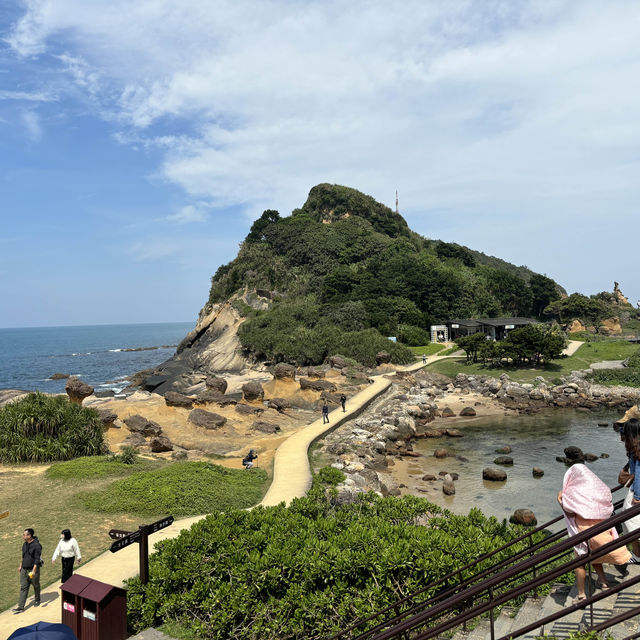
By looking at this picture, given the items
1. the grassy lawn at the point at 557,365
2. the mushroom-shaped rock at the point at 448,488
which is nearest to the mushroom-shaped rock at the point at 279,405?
the mushroom-shaped rock at the point at 448,488

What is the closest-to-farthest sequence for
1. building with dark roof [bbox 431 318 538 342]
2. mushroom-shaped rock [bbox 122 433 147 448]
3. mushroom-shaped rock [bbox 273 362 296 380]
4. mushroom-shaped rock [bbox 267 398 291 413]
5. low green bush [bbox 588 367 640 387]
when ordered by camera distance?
mushroom-shaped rock [bbox 122 433 147 448], mushroom-shaped rock [bbox 267 398 291 413], mushroom-shaped rock [bbox 273 362 296 380], low green bush [bbox 588 367 640 387], building with dark roof [bbox 431 318 538 342]

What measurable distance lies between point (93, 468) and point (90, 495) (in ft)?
8.71

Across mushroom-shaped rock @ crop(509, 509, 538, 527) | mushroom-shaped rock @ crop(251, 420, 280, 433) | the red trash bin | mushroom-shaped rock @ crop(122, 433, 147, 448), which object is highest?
the red trash bin

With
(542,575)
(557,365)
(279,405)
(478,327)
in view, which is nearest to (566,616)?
(542,575)

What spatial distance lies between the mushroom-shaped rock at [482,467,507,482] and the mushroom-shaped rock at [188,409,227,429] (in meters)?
14.4

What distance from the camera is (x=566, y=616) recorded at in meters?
5.59

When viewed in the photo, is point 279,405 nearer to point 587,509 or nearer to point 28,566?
point 28,566

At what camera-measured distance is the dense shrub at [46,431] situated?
18.7 metres

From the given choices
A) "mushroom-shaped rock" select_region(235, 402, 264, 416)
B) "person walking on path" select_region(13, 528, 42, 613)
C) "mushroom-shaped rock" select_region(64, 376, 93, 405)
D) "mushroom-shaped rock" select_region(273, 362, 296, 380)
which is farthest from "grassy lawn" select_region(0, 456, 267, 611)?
"mushroom-shaped rock" select_region(273, 362, 296, 380)

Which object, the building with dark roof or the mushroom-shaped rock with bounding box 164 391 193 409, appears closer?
the mushroom-shaped rock with bounding box 164 391 193 409

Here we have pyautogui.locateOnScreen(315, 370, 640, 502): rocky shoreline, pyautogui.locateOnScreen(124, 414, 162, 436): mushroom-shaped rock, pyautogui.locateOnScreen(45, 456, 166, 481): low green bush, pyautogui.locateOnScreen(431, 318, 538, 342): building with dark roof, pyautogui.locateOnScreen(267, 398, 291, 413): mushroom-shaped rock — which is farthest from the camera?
pyautogui.locateOnScreen(431, 318, 538, 342): building with dark roof

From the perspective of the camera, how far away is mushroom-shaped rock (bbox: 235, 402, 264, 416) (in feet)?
99.8

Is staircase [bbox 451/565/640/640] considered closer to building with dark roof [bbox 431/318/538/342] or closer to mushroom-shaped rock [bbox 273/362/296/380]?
mushroom-shaped rock [bbox 273/362/296/380]

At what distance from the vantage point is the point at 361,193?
103 metres
